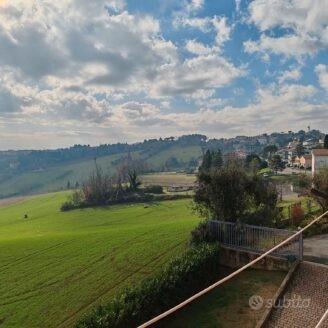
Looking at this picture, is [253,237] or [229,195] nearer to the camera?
[253,237]

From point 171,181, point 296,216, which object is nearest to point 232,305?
point 296,216

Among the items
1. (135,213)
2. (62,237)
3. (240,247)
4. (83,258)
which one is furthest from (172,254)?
(135,213)

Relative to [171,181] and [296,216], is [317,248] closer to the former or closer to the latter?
[296,216]

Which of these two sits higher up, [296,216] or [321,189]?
[321,189]

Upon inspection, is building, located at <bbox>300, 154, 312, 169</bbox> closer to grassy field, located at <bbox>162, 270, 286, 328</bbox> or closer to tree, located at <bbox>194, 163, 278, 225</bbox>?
tree, located at <bbox>194, 163, 278, 225</bbox>

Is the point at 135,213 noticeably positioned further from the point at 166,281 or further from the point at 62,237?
the point at 166,281

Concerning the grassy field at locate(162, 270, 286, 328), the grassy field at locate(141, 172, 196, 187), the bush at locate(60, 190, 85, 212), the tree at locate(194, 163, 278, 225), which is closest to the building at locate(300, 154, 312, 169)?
the grassy field at locate(141, 172, 196, 187)
